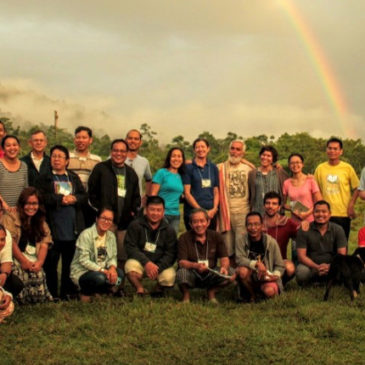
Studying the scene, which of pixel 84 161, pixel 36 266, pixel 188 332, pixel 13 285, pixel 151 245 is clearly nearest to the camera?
pixel 188 332

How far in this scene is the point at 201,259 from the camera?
6520 millimetres

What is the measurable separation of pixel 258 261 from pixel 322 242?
3.23ft

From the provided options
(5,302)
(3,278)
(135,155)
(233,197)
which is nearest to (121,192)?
(135,155)

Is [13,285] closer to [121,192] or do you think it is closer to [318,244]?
[121,192]

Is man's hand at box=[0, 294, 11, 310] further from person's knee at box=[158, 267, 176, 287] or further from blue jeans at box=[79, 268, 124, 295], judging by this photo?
person's knee at box=[158, 267, 176, 287]

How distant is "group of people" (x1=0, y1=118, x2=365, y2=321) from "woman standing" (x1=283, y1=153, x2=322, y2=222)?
0.01 m

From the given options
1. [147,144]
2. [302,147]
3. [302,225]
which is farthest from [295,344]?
[147,144]

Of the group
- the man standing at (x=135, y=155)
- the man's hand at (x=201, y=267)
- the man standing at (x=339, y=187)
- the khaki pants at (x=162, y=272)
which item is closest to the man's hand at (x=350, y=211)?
the man standing at (x=339, y=187)

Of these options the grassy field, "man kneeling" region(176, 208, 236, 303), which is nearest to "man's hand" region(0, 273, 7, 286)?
the grassy field

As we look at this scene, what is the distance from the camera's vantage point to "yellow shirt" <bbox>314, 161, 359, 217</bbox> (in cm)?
753

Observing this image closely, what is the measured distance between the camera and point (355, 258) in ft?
20.9

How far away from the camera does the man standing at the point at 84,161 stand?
22.8 feet

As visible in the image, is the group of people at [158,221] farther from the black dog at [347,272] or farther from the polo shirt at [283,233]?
the black dog at [347,272]

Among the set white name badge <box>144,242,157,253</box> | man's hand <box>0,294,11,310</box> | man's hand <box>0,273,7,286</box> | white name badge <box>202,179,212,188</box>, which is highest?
white name badge <box>202,179,212,188</box>
